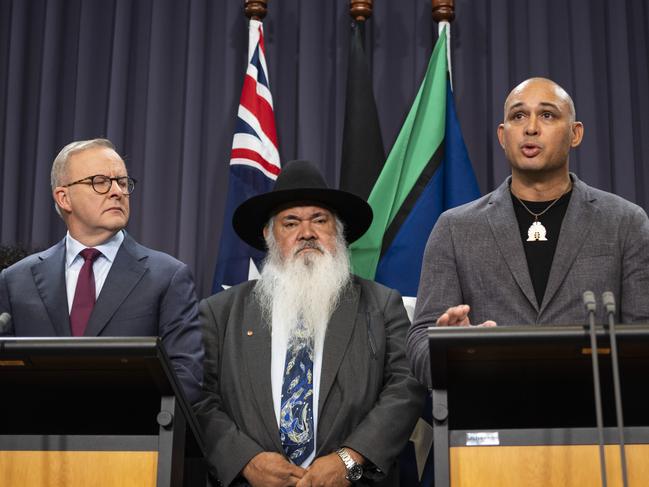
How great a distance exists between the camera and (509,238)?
9.95 feet

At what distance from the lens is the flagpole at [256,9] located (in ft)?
15.5

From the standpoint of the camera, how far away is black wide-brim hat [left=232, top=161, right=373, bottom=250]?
3.73 meters

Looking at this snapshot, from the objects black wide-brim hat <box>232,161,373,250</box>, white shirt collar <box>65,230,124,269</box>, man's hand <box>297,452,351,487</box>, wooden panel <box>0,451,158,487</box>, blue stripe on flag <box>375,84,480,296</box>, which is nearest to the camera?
wooden panel <box>0,451,158,487</box>

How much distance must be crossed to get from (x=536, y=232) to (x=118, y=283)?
1.46m

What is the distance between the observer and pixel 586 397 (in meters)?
2.24

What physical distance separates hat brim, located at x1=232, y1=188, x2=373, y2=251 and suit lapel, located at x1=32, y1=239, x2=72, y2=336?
2.56 feet

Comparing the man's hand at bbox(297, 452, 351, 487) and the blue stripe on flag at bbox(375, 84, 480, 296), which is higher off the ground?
the blue stripe on flag at bbox(375, 84, 480, 296)

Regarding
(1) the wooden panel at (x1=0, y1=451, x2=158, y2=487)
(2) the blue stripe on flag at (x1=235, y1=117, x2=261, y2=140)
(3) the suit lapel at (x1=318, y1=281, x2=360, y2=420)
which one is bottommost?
(1) the wooden panel at (x1=0, y1=451, x2=158, y2=487)

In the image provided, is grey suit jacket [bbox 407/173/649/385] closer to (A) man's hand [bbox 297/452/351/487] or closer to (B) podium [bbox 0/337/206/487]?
(A) man's hand [bbox 297/452/351/487]

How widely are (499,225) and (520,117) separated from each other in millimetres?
396

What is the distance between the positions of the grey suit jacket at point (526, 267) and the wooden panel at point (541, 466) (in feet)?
2.10

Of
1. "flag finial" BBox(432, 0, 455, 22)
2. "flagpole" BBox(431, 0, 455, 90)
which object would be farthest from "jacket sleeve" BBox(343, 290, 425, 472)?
"flag finial" BBox(432, 0, 455, 22)

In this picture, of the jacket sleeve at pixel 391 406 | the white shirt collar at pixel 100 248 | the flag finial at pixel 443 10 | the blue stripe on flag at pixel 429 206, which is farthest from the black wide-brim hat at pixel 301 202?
the flag finial at pixel 443 10

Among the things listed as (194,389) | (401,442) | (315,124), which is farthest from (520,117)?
(315,124)
